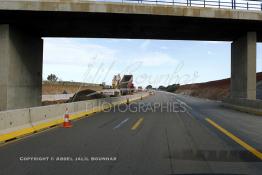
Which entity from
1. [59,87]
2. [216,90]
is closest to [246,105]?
[59,87]

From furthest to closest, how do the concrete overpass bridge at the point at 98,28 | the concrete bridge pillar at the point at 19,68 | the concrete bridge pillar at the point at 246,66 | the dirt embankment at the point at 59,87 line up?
the dirt embankment at the point at 59,87
the concrete bridge pillar at the point at 246,66
the concrete overpass bridge at the point at 98,28
the concrete bridge pillar at the point at 19,68

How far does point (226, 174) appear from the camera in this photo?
23.1ft

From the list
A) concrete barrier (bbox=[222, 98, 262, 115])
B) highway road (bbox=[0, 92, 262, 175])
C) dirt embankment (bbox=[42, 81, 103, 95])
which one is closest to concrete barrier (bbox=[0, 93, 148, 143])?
highway road (bbox=[0, 92, 262, 175])

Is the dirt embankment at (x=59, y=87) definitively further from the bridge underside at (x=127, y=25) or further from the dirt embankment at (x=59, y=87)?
the bridge underside at (x=127, y=25)

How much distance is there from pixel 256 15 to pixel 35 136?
19526 mm

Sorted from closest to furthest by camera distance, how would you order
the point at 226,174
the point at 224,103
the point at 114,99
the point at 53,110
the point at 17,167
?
the point at 226,174 < the point at 17,167 < the point at 53,110 < the point at 224,103 < the point at 114,99

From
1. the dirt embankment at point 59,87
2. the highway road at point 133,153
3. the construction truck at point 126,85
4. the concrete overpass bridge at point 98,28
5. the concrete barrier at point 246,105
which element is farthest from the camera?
the construction truck at point 126,85

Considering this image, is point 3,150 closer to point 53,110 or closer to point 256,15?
point 53,110

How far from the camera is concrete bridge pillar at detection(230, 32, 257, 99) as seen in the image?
28875 mm

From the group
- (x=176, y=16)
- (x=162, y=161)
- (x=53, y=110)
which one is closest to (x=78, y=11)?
(x=176, y=16)

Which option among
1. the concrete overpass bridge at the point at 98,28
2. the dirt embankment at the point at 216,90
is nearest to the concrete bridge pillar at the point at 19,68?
the concrete overpass bridge at the point at 98,28

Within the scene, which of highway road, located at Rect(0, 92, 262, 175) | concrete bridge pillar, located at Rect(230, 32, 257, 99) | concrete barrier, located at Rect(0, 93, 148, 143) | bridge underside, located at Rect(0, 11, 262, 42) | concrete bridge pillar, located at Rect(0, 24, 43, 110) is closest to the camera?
highway road, located at Rect(0, 92, 262, 175)

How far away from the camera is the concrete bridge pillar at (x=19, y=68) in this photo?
22875 millimetres

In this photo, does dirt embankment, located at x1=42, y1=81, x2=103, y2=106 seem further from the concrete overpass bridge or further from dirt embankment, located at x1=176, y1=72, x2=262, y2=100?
the concrete overpass bridge
